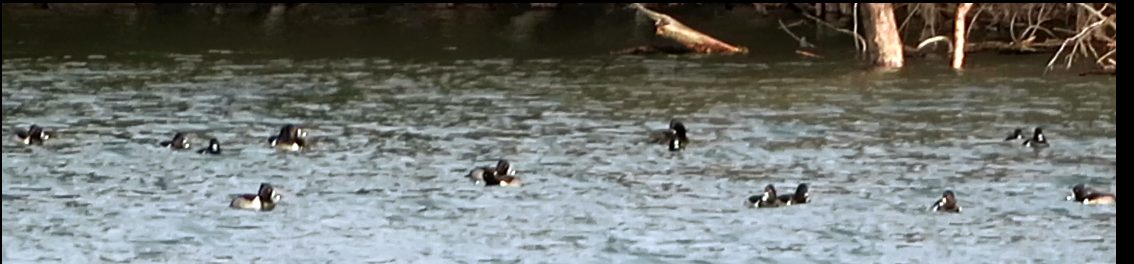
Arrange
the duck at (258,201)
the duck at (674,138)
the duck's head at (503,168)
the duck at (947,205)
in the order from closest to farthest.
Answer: the duck at (947,205), the duck at (258,201), the duck's head at (503,168), the duck at (674,138)

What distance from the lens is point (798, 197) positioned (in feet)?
47.5

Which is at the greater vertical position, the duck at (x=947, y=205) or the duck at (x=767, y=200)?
the duck at (x=767, y=200)

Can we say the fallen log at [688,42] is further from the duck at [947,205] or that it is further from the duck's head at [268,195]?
the duck at [947,205]

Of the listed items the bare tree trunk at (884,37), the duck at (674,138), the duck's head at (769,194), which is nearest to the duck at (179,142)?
the duck at (674,138)

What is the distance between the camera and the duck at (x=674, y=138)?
59.3 ft

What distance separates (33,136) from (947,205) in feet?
29.4

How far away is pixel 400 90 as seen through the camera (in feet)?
80.9

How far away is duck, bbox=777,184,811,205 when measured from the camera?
14.4 meters

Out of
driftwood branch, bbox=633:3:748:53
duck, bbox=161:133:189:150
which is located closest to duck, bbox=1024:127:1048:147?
duck, bbox=161:133:189:150

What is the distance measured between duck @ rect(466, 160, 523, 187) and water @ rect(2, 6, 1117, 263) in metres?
0.20

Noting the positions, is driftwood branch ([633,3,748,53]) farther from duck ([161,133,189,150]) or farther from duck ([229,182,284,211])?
duck ([229,182,284,211])

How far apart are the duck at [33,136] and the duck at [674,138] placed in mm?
5649

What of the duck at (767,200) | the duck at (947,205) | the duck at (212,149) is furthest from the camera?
the duck at (212,149)
